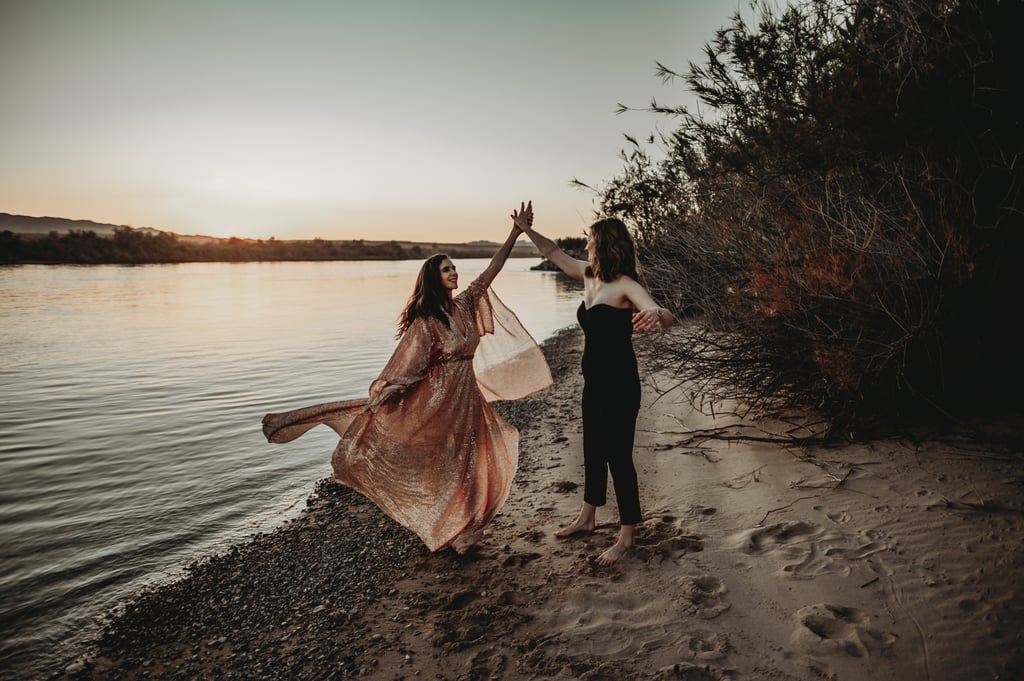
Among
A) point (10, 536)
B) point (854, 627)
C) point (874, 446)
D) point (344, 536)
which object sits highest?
point (874, 446)

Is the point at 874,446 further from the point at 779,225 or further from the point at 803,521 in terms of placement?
the point at 779,225

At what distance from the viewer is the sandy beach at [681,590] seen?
2631mm

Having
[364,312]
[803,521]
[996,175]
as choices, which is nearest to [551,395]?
[803,521]

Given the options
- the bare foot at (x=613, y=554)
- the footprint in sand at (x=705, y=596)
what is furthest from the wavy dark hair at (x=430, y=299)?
the footprint in sand at (x=705, y=596)

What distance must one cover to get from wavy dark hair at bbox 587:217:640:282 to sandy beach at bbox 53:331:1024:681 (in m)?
1.89

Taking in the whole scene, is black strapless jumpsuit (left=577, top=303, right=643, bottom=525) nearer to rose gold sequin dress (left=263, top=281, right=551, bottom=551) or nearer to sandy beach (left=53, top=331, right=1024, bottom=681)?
sandy beach (left=53, top=331, right=1024, bottom=681)

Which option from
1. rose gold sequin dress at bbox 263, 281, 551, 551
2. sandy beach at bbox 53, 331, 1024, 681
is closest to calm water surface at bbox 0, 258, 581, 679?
sandy beach at bbox 53, 331, 1024, 681

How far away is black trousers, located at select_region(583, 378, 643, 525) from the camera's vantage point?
11.4ft

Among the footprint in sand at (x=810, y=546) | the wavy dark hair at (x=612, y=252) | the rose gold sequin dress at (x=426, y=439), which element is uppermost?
the wavy dark hair at (x=612, y=252)

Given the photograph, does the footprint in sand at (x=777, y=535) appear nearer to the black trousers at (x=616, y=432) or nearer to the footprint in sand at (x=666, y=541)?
the footprint in sand at (x=666, y=541)

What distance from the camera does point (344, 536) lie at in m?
4.82

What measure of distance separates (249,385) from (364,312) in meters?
17.5

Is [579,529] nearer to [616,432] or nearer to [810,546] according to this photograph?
[616,432]

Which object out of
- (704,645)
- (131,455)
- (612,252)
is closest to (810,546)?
(704,645)
